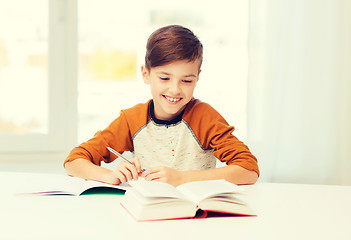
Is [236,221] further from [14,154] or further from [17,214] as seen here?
[14,154]

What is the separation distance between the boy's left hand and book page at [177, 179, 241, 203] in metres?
0.12

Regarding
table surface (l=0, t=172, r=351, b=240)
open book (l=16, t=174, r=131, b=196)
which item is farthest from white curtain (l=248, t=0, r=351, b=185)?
open book (l=16, t=174, r=131, b=196)

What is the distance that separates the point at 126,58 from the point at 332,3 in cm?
109

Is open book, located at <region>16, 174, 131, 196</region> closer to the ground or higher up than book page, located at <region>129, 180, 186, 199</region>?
closer to the ground

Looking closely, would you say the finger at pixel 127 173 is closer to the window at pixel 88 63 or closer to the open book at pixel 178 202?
the open book at pixel 178 202

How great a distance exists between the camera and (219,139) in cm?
154

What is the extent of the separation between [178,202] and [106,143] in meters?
0.65

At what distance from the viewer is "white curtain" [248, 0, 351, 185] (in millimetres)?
2398

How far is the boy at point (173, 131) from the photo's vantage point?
143 cm

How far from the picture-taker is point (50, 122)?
8.16 feet

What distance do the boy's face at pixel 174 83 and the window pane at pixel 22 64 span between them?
1144 millimetres

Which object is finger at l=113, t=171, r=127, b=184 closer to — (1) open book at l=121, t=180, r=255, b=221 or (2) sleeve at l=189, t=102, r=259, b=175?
(1) open book at l=121, t=180, r=255, b=221

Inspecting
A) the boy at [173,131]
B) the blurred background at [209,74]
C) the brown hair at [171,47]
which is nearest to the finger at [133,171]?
the boy at [173,131]

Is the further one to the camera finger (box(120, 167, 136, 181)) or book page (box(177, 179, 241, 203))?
finger (box(120, 167, 136, 181))
